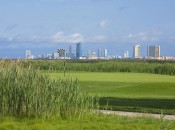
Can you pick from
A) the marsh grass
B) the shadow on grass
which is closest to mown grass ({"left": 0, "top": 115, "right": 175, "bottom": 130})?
the marsh grass

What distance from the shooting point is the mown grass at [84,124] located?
14.0 meters

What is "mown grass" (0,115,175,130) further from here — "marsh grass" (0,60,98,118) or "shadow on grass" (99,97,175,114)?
"shadow on grass" (99,97,175,114)

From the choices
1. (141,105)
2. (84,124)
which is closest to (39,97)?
(84,124)

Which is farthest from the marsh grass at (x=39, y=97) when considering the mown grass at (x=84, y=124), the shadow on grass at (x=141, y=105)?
the shadow on grass at (x=141, y=105)

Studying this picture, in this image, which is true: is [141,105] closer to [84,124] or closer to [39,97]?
[39,97]

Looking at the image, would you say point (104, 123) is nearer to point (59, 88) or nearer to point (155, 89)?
point (59, 88)

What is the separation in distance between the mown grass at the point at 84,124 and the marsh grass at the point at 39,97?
17.8 inches

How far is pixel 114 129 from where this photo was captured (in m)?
13.9

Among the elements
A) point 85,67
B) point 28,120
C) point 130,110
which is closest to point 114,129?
point 28,120

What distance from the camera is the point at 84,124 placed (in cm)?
1449

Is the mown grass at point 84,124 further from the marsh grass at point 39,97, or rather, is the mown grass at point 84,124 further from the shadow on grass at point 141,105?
the shadow on grass at point 141,105

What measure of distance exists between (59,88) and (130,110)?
584 cm

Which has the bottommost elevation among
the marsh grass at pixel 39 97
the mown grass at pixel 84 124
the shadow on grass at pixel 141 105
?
the shadow on grass at pixel 141 105

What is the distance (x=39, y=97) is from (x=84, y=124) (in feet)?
6.01
